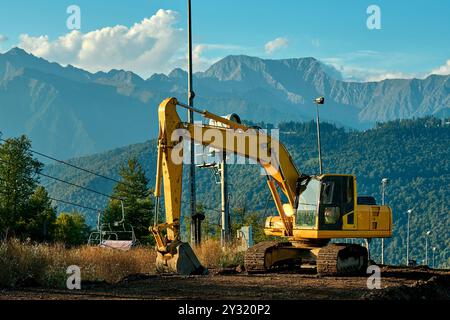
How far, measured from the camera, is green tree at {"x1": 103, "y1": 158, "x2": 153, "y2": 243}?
271 feet

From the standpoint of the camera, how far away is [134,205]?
8744 cm

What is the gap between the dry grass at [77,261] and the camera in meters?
19.2

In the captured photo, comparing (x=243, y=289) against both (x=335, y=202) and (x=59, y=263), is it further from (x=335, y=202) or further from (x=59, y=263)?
(x=335, y=202)

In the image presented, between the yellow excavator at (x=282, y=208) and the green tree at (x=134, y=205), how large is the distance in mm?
49610

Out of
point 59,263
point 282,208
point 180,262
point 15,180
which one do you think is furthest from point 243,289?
point 15,180

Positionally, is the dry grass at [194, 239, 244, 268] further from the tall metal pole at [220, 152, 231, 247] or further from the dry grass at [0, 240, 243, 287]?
the tall metal pole at [220, 152, 231, 247]

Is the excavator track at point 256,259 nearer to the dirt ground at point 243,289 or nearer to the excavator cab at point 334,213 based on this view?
the excavator cab at point 334,213

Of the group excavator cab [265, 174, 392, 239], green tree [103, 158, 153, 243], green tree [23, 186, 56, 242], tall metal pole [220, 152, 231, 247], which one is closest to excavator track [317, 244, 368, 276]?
excavator cab [265, 174, 392, 239]

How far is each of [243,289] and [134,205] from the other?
69449 mm

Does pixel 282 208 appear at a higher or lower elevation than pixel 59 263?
higher

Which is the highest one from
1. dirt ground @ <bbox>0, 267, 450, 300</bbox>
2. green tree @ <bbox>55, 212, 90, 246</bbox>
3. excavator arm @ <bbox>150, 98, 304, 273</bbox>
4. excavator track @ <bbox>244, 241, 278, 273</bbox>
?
excavator arm @ <bbox>150, 98, 304, 273</bbox>

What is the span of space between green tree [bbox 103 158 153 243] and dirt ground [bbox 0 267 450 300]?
178 feet
